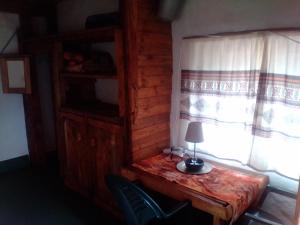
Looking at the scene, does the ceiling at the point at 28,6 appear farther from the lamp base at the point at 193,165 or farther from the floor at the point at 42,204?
the lamp base at the point at 193,165

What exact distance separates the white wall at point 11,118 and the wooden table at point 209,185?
2079 millimetres

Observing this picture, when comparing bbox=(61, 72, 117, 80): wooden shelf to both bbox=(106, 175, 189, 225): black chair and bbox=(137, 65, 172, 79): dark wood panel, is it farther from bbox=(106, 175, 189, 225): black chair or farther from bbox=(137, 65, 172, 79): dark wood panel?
bbox=(106, 175, 189, 225): black chair

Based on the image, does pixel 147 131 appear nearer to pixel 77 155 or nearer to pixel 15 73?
pixel 77 155

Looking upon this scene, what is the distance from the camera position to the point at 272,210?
187cm

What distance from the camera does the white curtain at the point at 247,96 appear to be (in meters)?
1.74

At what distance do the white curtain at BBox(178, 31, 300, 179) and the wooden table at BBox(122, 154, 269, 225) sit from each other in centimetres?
15

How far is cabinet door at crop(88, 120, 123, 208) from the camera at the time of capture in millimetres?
2335

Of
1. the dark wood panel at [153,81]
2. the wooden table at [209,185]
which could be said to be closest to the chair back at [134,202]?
the wooden table at [209,185]

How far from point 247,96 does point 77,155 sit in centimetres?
→ 180

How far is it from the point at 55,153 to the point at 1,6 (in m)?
2.11

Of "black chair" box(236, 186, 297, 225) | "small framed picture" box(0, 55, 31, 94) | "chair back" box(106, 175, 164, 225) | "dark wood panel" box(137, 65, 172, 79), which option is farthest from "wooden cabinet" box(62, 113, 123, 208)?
"black chair" box(236, 186, 297, 225)

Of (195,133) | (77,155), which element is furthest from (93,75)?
(195,133)

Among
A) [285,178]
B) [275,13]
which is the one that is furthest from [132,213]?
[275,13]

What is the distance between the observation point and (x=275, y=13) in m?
1.76
